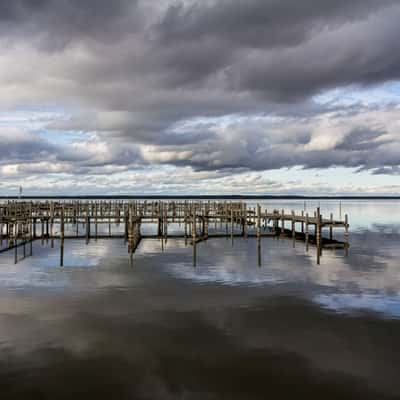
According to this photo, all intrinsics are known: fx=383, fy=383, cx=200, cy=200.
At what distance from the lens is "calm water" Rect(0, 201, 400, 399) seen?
11.2 meters

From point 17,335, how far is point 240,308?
9.71 m

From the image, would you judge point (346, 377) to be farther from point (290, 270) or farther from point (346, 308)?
point (290, 270)

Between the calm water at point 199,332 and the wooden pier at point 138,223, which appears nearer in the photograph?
the calm water at point 199,332

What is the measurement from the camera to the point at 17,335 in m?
14.8

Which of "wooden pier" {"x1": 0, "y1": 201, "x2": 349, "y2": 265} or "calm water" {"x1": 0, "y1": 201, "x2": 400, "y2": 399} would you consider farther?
"wooden pier" {"x1": 0, "y1": 201, "x2": 349, "y2": 265}

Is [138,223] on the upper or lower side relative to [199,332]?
upper

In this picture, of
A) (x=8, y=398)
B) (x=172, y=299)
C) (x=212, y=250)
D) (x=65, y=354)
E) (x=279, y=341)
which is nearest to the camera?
(x=8, y=398)

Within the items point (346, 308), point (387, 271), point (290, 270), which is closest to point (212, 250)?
point (290, 270)

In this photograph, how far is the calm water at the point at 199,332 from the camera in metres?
11.2

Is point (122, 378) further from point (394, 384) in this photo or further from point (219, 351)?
point (394, 384)

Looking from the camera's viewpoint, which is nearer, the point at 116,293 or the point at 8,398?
the point at 8,398

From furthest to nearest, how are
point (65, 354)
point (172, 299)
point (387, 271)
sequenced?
point (387, 271) → point (172, 299) → point (65, 354)

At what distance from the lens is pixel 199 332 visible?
15.2m

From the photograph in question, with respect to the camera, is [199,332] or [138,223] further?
[138,223]
